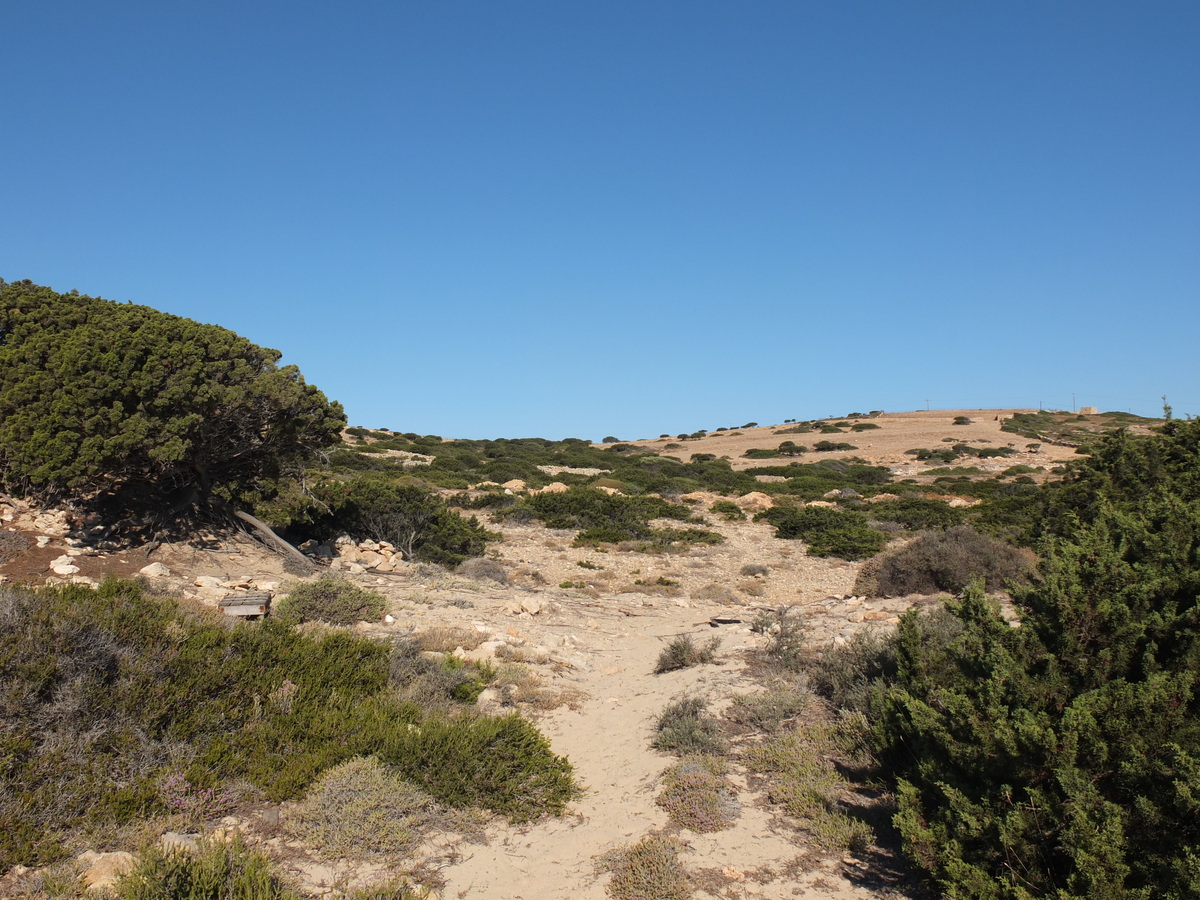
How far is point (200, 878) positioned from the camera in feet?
11.7

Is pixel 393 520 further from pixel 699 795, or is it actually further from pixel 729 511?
pixel 729 511

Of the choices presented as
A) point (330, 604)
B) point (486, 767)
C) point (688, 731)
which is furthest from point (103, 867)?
point (330, 604)

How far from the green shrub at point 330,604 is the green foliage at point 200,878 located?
18.9 ft

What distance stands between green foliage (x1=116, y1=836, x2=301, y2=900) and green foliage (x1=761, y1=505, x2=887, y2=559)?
1733cm

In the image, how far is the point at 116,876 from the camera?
3770 millimetres

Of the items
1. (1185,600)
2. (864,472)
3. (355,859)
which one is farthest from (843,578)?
(864,472)

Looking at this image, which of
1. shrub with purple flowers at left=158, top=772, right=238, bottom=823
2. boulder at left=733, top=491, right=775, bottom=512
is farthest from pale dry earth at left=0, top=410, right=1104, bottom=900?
boulder at left=733, top=491, right=775, bottom=512

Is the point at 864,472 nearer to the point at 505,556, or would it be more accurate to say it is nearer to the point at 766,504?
the point at 766,504

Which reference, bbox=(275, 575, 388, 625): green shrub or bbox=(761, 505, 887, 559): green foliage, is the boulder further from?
bbox=(275, 575, 388, 625): green shrub

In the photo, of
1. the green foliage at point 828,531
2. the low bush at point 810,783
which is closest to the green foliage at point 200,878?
the low bush at point 810,783

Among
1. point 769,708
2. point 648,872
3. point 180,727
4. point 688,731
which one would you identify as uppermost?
point 180,727

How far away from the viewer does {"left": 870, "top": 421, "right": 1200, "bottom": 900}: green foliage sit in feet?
10.4

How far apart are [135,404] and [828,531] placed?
1735cm

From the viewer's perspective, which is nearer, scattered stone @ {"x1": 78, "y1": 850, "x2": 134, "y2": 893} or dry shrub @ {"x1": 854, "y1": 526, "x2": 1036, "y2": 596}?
scattered stone @ {"x1": 78, "y1": 850, "x2": 134, "y2": 893}
